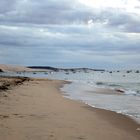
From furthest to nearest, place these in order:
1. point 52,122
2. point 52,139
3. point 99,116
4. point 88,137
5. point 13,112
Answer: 1. point 99,116
2. point 13,112
3. point 52,122
4. point 88,137
5. point 52,139

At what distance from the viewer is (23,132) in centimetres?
1039

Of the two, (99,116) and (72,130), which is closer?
(72,130)

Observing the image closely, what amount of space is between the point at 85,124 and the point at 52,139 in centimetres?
331

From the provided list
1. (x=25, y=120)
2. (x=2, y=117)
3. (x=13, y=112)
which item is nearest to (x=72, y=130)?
(x=25, y=120)

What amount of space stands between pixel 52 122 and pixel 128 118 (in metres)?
4.14

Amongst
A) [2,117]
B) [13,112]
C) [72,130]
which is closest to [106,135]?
[72,130]

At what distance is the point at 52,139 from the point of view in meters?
9.66

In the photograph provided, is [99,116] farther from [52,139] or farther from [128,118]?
[52,139]

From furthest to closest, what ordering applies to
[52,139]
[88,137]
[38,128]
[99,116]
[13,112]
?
[99,116], [13,112], [38,128], [88,137], [52,139]

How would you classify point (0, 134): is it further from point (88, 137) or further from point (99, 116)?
point (99, 116)

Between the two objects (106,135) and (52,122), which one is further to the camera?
(52,122)

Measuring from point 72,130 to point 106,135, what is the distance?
43.9 inches

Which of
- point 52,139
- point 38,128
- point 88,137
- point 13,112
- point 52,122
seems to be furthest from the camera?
point 13,112

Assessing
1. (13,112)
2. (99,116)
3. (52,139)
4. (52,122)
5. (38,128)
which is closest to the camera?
(52,139)
